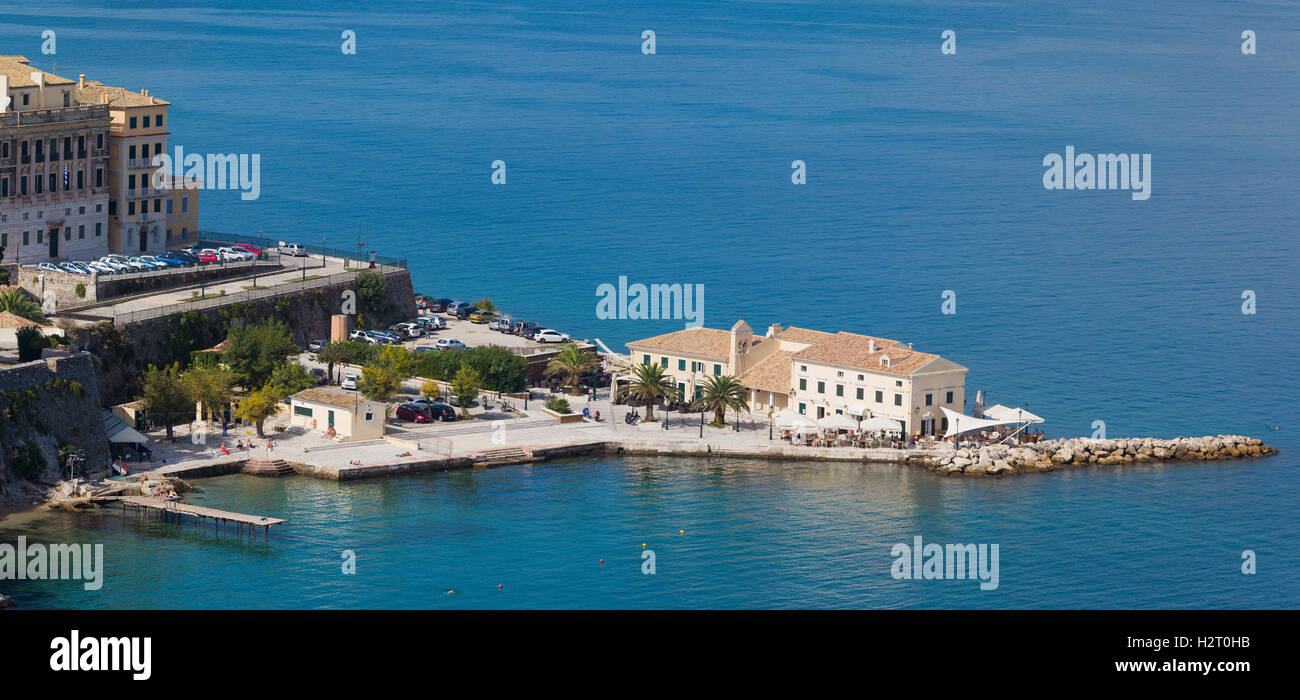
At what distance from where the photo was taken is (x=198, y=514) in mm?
79688

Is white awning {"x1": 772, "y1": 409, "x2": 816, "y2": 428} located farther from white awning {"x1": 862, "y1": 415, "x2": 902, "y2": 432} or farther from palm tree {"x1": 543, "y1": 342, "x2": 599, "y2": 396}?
palm tree {"x1": 543, "y1": 342, "x2": 599, "y2": 396}

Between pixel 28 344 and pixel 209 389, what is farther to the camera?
pixel 209 389

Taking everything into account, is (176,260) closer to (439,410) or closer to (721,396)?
(439,410)

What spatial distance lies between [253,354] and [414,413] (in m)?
8.48

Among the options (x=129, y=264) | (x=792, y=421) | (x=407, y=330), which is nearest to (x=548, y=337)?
(x=407, y=330)

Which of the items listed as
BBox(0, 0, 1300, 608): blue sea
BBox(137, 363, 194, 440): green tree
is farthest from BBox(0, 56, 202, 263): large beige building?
BBox(0, 0, 1300, 608): blue sea

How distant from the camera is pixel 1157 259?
16825 centimetres

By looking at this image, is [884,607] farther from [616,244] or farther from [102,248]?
[616,244]

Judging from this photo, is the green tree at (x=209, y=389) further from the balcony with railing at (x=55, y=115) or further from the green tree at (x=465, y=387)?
the balcony with railing at (x=55, y=115)

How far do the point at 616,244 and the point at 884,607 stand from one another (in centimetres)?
10250

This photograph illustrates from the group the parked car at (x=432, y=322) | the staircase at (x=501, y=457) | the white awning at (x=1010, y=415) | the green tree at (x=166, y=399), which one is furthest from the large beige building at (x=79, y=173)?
the white awning at (x=1010, y=415)

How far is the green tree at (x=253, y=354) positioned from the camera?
95750 mm

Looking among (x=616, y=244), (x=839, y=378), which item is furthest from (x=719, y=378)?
(x=616, y=244)

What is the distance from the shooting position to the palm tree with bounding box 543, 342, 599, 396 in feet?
341
